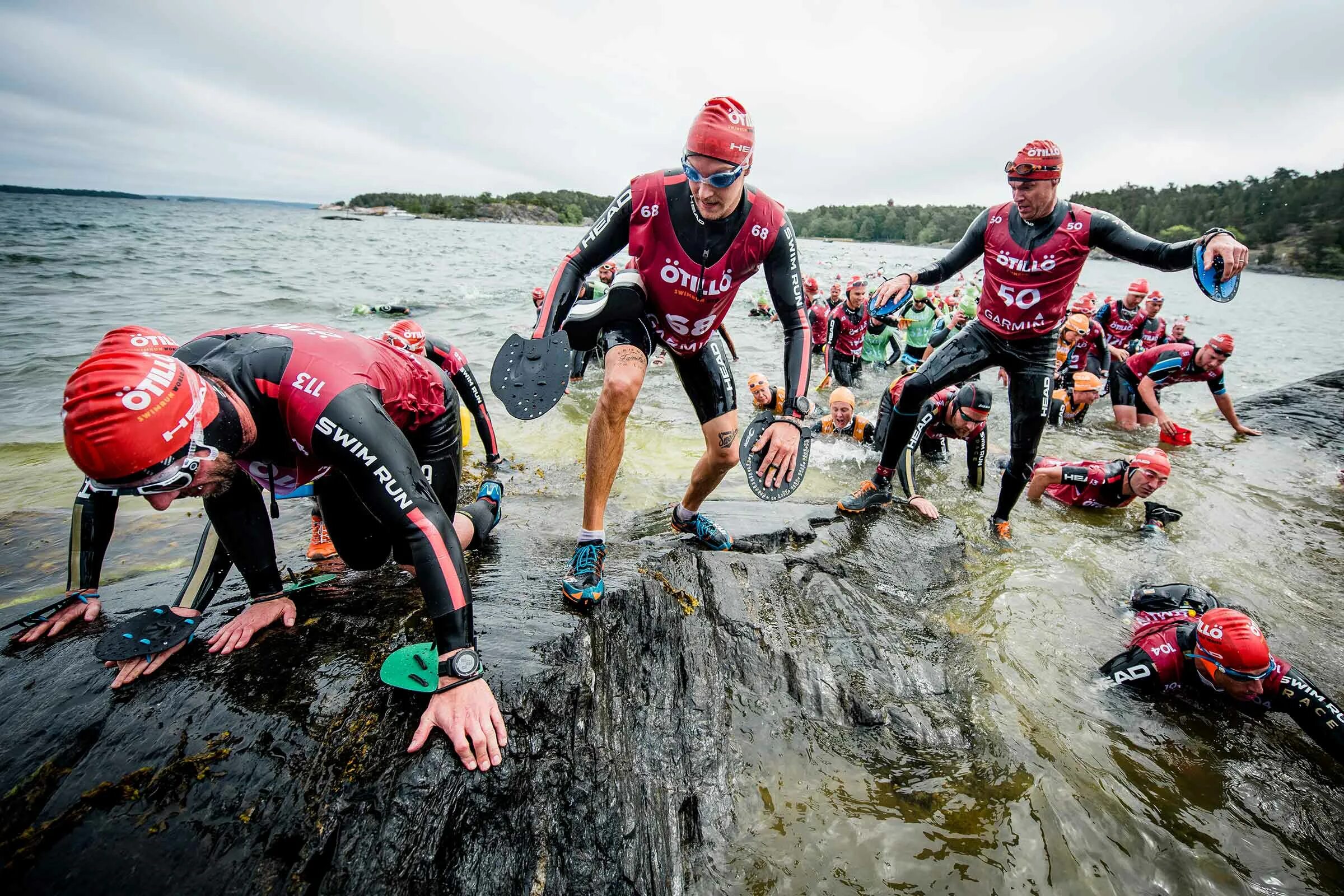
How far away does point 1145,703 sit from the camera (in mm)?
3043

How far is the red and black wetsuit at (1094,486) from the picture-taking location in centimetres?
579

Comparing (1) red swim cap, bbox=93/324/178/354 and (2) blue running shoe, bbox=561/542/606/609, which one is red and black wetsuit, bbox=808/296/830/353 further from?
(1) red swim cap, bbox=93/324/178/354

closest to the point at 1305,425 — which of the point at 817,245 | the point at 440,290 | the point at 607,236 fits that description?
the point at 607,236

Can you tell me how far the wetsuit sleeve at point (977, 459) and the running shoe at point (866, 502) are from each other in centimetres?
199

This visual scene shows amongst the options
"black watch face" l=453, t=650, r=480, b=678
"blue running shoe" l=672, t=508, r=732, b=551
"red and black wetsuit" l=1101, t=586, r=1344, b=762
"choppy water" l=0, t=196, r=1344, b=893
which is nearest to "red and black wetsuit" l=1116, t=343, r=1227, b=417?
"choppy water" l=0, t=196, r=1344, b=893

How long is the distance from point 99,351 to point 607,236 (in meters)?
2.24

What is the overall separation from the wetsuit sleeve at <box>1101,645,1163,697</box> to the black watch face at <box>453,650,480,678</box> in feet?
11.3

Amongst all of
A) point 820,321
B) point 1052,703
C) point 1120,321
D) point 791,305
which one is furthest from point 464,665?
point 1120,321

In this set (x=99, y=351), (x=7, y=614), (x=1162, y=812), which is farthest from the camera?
(x=7, y=614)

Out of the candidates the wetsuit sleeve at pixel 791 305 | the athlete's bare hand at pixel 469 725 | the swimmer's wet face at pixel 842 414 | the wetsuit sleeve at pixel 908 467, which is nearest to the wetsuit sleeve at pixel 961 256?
the wetsuit sleeve at pixel 908 467

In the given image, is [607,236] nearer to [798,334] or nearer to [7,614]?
[798,334]

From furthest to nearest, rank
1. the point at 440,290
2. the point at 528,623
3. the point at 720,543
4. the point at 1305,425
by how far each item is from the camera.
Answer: the point at 440,290
the point at 1305,425
the point at 720,543
the point at 528,623

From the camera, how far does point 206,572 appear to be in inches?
105

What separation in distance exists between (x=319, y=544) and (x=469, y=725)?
3.29 metres
